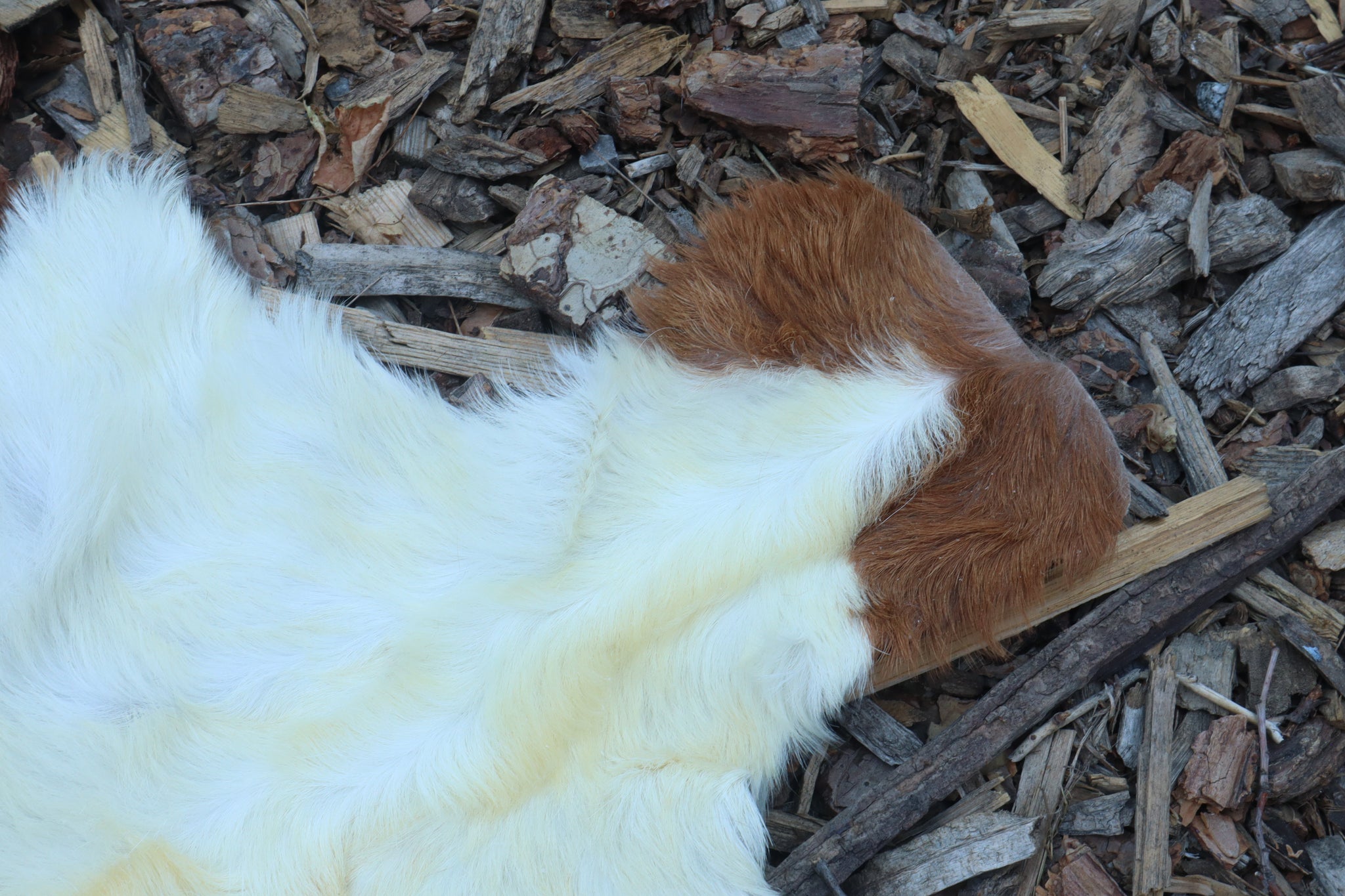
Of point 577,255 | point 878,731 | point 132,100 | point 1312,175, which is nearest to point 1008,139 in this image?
point 1312,175

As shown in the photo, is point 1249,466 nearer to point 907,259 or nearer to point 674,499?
point 907,259

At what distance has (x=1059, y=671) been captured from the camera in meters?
2.26

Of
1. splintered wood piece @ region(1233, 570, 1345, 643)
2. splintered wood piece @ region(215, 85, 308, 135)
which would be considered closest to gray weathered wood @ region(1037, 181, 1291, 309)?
splintered wood piece @ region(1233, 570, 1345, 643)

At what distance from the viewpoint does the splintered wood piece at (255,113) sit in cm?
255

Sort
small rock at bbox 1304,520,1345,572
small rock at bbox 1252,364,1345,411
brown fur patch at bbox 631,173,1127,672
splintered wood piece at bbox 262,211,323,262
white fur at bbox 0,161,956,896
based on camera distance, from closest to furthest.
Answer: white fur at bbox 0,161,956,896 → brown fur patch at bbox 631,173,1127,672 → small rock at bbox 1304,520,1345,572 → small rock at bbox 1252,364,1345,411 → splintered wood piece at bbox 262,211,323,262

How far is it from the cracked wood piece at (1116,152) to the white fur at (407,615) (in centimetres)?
114

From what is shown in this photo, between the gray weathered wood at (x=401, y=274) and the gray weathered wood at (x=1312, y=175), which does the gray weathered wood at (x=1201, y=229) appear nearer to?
the gray weathered wood at (x=1312, y=175)

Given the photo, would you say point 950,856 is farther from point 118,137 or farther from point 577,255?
point 118,137

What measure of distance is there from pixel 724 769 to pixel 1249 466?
168cm

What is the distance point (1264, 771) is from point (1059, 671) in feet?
1.90

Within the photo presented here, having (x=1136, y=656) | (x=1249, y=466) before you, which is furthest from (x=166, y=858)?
(x=1249, y=466)

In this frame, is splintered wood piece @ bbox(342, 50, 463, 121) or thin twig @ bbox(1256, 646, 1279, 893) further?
splintered wood piece @ bbox(342, 50, 463, 121)

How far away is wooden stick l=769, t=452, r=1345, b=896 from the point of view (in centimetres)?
217

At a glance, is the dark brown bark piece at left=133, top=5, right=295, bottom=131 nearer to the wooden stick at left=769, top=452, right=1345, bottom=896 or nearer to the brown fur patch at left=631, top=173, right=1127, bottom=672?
the brown fur patch at left=631, top=173, right=1127, bottom=672
